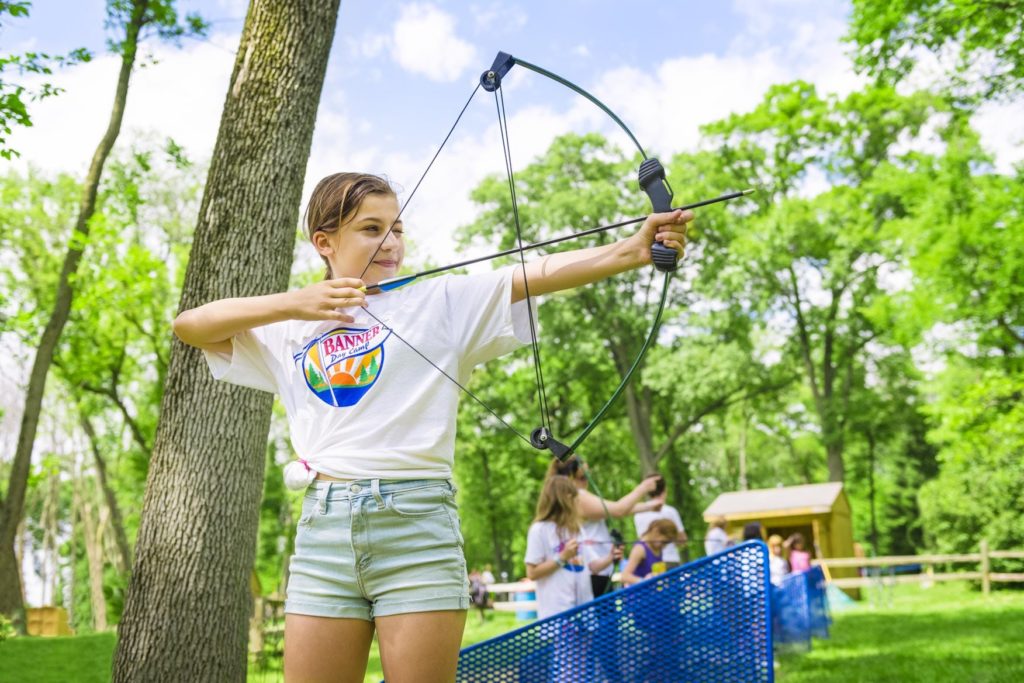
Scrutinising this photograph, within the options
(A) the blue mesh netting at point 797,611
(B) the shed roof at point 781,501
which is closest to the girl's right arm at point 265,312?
(A) the blue mesh netting at point 797,611

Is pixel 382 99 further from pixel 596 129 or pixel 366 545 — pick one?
pixel 596 129

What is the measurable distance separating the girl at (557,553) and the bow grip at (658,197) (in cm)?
282

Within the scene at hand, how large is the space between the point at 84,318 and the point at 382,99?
1315 cm

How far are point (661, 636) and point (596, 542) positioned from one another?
2.50 meters

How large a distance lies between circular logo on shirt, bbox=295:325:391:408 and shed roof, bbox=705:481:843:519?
16.3m

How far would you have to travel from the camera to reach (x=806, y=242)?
775 inches

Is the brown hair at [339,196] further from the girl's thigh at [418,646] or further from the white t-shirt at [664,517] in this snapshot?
the white t-shirt at [664,517]

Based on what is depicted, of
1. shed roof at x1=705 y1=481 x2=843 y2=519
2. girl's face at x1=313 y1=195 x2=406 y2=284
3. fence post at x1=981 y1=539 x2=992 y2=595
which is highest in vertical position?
girl's face at x1=313 y1=195 x2=406 y2=284

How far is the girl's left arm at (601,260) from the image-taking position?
5.46ft

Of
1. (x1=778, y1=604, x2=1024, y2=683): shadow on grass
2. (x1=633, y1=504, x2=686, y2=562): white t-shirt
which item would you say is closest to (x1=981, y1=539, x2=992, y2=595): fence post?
(x1=778, y1=604, x2=1024, y2=683): shadow on grass

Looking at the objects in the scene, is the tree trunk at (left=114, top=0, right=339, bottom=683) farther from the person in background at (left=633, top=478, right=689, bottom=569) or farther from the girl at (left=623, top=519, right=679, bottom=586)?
the person in background at (left=633, top=478, right=689, bottom=569)

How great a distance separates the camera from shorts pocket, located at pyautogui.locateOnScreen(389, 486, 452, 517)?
165 cm

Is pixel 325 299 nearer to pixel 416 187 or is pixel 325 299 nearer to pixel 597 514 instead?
pixel 416 187

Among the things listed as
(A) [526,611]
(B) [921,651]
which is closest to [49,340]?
(A) [526,611]
